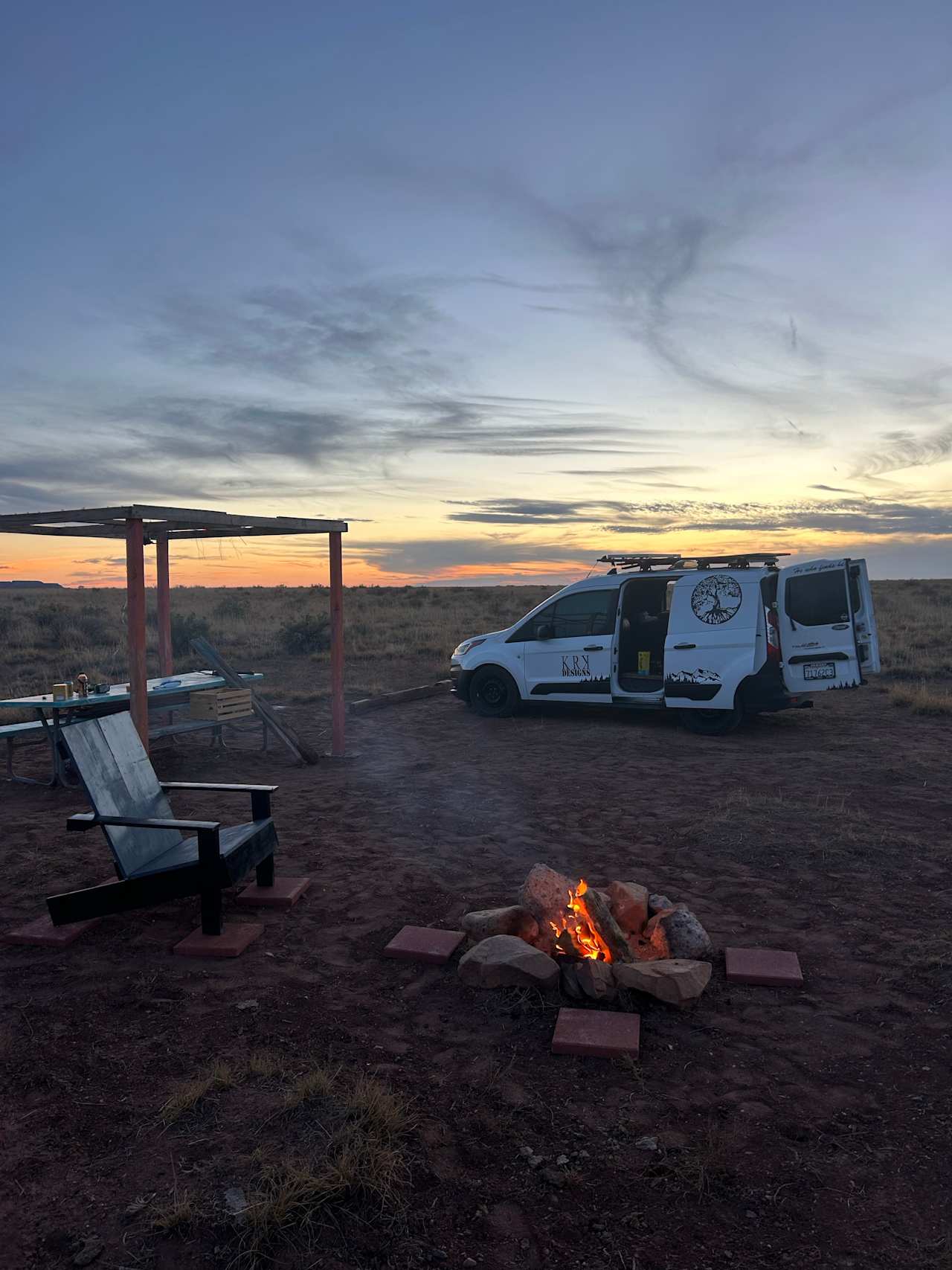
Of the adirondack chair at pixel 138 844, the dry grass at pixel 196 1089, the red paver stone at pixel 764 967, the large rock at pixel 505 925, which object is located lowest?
the dry grass at pixel 196 1089

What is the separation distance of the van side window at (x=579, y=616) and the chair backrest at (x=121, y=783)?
6.69 meters

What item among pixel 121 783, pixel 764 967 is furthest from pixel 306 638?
pixel 764 967

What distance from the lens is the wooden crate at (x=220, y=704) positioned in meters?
9.81

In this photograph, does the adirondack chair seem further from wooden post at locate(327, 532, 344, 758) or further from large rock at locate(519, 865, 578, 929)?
wooden post at locate(327, 532, 344, 758)

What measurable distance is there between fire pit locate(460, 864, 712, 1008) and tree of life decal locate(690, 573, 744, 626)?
237 inches

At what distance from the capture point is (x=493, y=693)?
39.6ft

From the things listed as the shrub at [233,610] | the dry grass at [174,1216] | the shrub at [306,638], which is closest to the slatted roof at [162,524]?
the dry grass at [174,1216]

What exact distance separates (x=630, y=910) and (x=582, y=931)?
41 centimetres

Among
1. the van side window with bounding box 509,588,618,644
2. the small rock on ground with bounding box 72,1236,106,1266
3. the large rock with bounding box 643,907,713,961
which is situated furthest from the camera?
the van side window with bounding box 509,588,618,644

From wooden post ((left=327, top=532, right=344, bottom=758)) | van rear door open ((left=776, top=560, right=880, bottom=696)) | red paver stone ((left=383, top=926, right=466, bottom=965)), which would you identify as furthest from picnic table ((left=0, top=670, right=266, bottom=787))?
van rear door open ((left=776, top=560, right=880, bottom=696))

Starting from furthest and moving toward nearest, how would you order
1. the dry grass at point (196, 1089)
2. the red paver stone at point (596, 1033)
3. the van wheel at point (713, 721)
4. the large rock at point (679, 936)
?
the van wheel at point (713, 721) < the large rock at point (679, 936) < the red paver stone at point (596, 1033) < the dry grass at point (196, 1089)

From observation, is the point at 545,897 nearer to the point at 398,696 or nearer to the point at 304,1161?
the point at 304,1161

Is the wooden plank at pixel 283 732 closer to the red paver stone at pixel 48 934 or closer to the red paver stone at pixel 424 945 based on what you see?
the red paver stone at pixel 48 934

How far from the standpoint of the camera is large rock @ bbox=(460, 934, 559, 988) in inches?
163
